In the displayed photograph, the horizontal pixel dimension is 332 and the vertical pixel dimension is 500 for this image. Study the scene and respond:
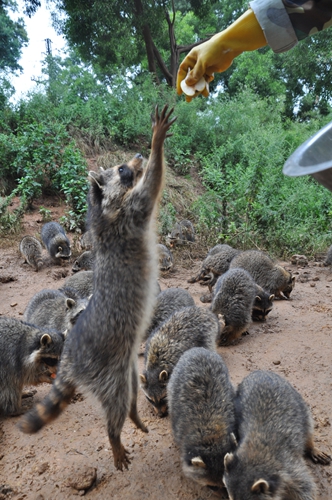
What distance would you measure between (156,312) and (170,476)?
2331 millimetres

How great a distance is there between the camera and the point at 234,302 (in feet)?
17.1

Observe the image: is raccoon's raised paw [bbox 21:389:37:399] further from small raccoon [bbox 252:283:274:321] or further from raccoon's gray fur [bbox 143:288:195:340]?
small raccoon [bbox 252:283:274:321]

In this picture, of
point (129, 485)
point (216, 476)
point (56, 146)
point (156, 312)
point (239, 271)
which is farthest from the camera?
point (56, 146)

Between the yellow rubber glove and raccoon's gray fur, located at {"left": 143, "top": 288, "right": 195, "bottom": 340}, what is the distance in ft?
9.54

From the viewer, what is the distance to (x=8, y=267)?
8.51 m

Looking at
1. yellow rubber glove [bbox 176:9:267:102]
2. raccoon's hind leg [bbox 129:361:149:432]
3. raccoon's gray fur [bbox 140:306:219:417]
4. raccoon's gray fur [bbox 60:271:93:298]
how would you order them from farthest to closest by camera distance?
raccoon's gray fur [bbox 60:271:93:298] → raccoon's gray fur [bbox 140:306:219:417] → raccoon's hind leg [bbox 129:361:149:432] → yellow rubber glove [bbox 176:9:267:102]

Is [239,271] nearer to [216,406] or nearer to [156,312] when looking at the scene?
[156,312]

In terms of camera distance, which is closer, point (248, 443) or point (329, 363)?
point (248, 443)

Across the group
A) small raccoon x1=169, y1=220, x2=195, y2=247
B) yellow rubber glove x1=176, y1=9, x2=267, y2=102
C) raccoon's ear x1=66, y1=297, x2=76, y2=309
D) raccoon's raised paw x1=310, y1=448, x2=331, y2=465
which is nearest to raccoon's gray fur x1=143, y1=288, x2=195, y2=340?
raccoon's ear x1=66, y1=297, x2=76, y2=309

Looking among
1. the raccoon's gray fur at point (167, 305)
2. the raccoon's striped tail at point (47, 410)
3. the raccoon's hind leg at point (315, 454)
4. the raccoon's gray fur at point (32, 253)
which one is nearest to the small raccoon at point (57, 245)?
the raccoon's gray fur at point (32, 253)

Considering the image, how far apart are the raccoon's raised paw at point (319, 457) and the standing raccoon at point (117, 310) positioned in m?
1.41

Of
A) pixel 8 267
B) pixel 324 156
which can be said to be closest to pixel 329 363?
pixel 324 156

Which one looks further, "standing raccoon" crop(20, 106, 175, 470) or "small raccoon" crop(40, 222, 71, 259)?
"small raccoon" crop(40, 222, 71, 259)

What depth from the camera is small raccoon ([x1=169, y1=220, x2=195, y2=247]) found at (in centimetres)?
898
